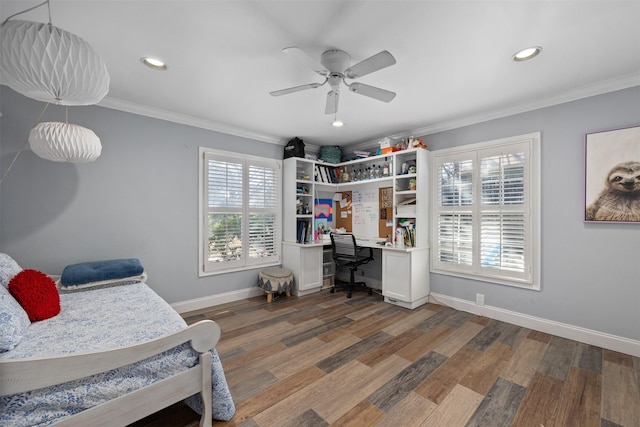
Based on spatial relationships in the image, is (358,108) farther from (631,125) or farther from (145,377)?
(145,377)

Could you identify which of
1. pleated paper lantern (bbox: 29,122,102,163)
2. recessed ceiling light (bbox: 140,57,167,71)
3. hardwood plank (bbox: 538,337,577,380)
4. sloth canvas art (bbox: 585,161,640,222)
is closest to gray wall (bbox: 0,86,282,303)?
pleated paper lantern (bbox: 29,122,102,163)

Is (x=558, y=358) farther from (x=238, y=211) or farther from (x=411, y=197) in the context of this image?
(x=238, y=211)

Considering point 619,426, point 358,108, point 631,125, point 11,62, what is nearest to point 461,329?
point 619,426

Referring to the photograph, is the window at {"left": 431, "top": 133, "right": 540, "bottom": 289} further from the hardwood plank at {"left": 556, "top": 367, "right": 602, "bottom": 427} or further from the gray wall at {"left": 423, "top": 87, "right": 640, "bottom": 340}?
the hardwood plank at {"left": 556, "top": 367, "right": 602, "bottom": 427}

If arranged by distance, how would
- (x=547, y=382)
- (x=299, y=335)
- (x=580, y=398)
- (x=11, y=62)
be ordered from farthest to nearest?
(x=299, y=335), (x=547, y=382), (x=580, y=398), (x=11, y=62)

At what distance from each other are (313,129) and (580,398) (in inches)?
149

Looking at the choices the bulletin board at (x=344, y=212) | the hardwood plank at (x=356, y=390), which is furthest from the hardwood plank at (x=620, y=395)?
the bulletin board at (x=344, y=212)

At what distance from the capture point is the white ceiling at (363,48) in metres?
1.62

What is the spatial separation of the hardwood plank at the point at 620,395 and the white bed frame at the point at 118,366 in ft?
8.31

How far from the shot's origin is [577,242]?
267 cm

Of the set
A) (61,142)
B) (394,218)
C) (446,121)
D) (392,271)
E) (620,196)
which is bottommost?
(392,271)

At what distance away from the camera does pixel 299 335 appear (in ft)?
9.07

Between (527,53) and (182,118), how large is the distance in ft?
11.7

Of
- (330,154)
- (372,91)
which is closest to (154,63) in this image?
(372,91)
